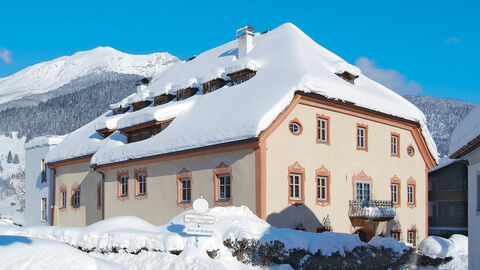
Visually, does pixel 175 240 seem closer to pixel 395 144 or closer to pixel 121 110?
pixel 395 144

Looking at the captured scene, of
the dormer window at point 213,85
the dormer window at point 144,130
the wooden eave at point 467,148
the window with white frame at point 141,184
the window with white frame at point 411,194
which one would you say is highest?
the dormer window at point 213,85

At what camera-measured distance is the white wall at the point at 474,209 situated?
558 inches

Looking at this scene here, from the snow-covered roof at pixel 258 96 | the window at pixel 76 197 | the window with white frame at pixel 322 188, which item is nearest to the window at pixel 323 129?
the snow-covered roof at pixel 258 96

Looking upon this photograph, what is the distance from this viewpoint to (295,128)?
24.1 m

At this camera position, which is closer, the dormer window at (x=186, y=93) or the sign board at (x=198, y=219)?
the sign board at (x=198, y=219)

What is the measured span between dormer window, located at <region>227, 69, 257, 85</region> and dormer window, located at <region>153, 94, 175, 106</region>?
5.50 meters

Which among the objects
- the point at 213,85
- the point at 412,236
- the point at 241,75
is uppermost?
the point at 241,75

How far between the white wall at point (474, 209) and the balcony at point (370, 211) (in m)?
9.96

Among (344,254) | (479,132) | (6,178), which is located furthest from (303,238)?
(6,178)

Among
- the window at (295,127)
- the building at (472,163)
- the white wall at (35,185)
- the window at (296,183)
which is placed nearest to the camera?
the building at (472,163)

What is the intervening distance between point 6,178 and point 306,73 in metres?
135

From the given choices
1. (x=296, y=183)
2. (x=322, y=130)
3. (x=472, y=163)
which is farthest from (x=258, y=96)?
(x=472, y=163)

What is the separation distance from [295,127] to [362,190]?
5.15 metres

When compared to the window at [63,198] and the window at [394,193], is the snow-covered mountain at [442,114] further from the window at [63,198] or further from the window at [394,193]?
the window at [63,198]
